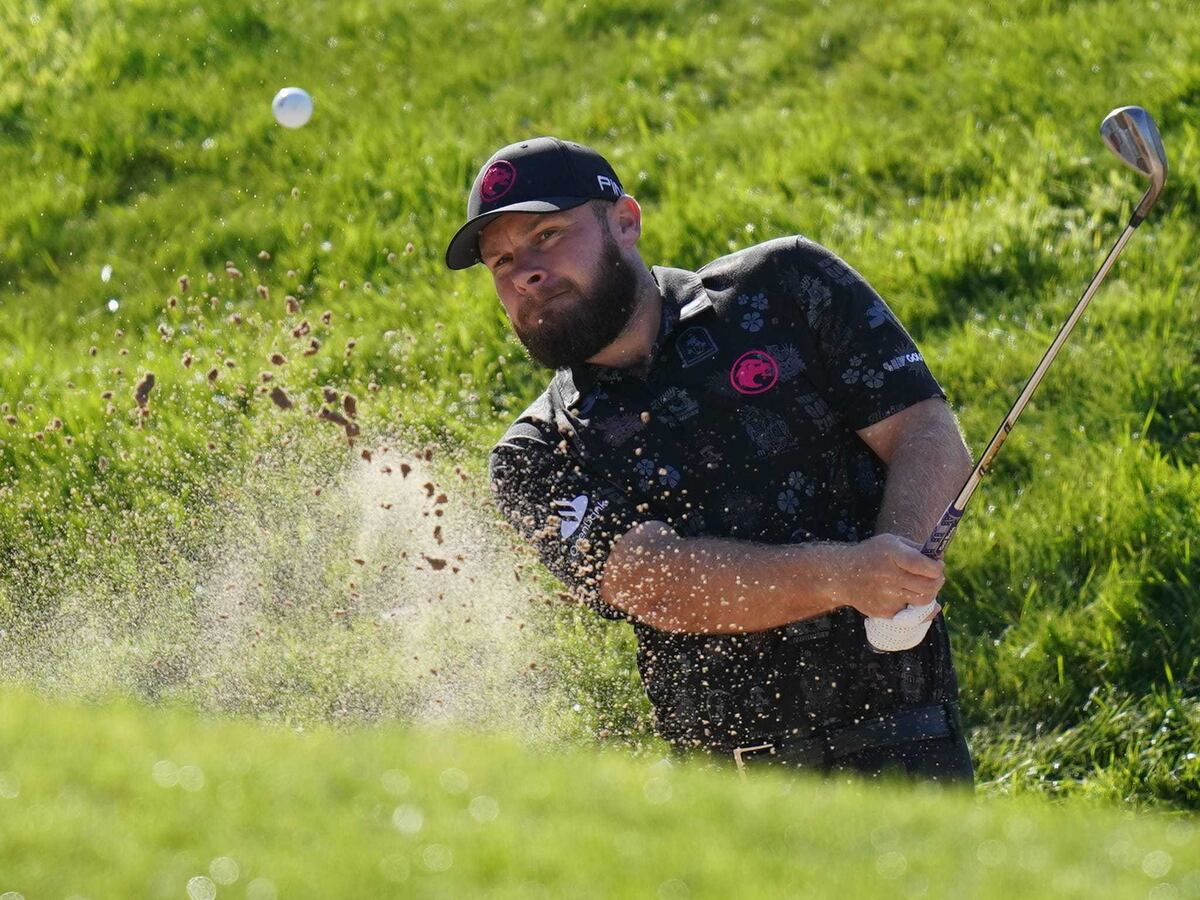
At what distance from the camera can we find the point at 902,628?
4156 millimetres

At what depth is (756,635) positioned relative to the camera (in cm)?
468

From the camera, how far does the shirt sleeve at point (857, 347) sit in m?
4.73

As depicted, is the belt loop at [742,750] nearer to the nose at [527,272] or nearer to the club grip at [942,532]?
the club grip at [942,532]

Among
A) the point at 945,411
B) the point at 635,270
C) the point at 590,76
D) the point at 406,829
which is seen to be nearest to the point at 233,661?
the point at 635,270

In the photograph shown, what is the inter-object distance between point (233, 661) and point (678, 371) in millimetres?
2131

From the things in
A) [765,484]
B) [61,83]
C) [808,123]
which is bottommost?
[61,83]

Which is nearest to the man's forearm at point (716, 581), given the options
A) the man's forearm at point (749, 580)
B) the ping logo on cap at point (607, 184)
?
the man's forearm at point (749, 580)

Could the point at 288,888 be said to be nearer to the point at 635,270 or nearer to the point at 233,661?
the point at 635,270

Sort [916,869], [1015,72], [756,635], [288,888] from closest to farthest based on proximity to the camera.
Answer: [288,888] → [916,869] → [756,635] → [1015,72]

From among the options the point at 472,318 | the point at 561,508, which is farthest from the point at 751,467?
the point at 472,318

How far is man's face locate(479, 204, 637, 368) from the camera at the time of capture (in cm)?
481

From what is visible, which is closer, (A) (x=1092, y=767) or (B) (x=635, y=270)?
(B) (x=635, y=270)

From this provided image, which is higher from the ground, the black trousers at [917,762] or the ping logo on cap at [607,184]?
the ping logo on cap at [607,184]

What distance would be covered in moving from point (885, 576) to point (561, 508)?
0.98 metres
